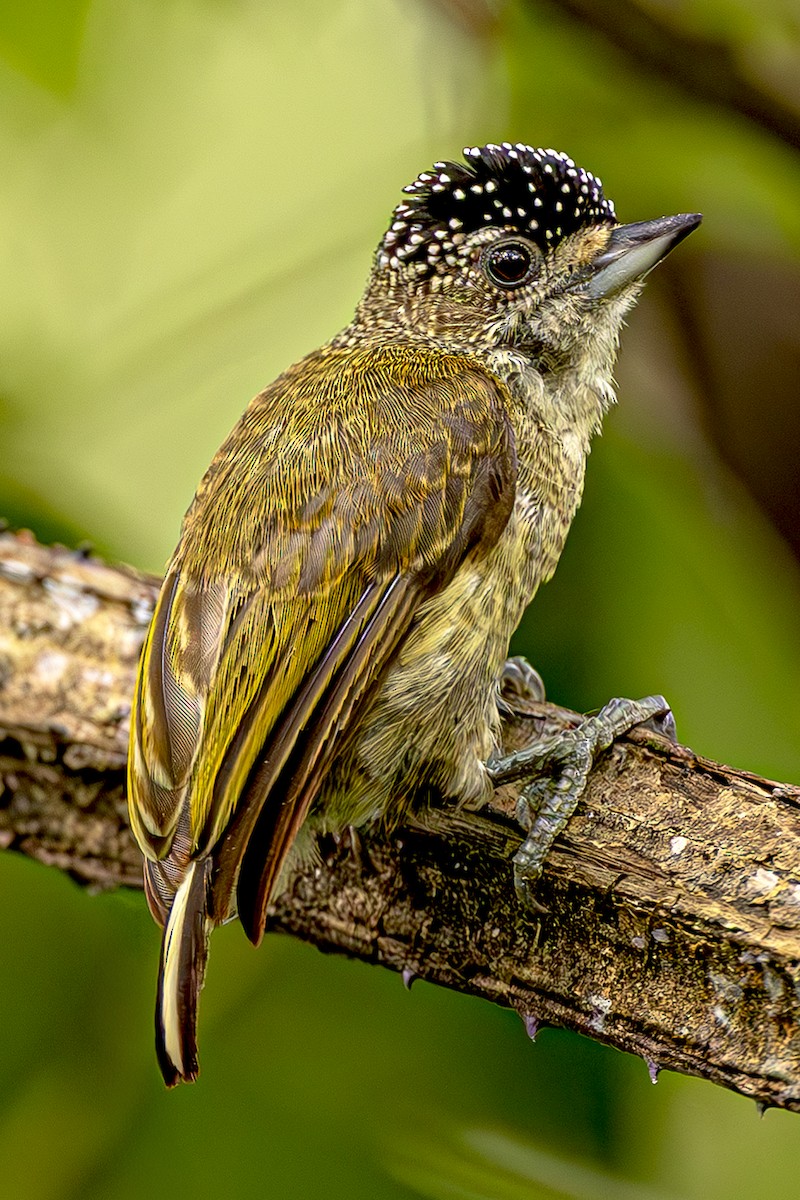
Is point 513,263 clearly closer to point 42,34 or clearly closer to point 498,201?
point 498,201

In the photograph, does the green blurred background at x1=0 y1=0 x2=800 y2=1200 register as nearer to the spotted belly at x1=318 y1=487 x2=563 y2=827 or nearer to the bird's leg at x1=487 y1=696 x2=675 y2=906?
the bird's leg at x1=487 y1=696 x2=675 y2=906

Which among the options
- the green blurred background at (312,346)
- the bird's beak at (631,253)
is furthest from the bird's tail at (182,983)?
the bird's beak at (631,253)

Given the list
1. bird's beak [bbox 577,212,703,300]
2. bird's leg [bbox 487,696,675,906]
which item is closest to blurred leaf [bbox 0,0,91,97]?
bird's beak [bbox 577,212,703,300]

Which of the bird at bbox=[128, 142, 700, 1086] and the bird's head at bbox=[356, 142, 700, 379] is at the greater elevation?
the bird's head at bbox=[356, 142, 700, 379]

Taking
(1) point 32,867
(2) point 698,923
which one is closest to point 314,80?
(1) point 32,867

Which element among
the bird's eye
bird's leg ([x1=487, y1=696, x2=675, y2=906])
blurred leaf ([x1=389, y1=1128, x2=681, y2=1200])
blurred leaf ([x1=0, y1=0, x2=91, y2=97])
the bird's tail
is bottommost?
blurred leaf ([x1=389, y1=1128, x2=681, y2=1200])

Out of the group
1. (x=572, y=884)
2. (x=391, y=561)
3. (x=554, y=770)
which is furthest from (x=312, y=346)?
(x=572, y=884)

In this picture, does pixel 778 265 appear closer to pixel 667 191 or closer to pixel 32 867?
pixel 667 191
